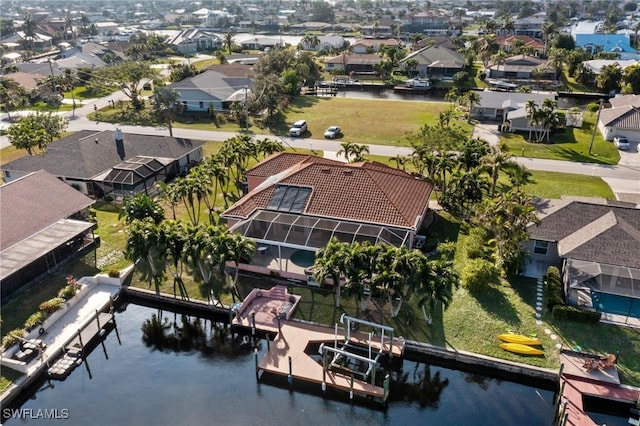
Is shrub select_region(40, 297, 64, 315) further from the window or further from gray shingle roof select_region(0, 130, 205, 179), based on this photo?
the window

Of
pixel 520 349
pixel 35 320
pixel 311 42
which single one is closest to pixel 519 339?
pixel 520 349

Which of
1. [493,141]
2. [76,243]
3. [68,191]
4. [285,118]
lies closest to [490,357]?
[76,243]

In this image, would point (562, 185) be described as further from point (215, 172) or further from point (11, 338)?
point (11, 338)

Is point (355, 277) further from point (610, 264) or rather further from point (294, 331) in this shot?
point (610, 264)

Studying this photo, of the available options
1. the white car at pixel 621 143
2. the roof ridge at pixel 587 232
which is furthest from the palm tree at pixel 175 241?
the white car at pixel 621 143

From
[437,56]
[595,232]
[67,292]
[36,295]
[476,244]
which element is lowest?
[36,295]

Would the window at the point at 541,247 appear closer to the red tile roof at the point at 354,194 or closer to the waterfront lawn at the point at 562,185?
the red tile roof at the point at 354,194
